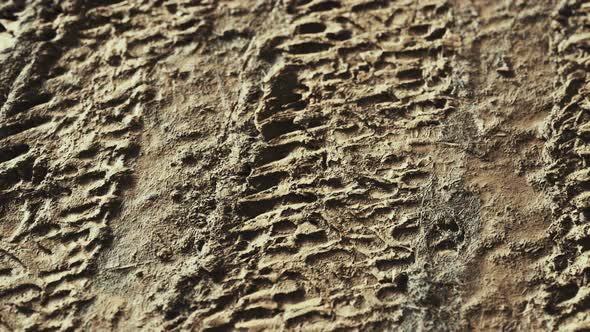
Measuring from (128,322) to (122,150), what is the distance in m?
0.37

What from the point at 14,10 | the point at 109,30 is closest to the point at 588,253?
the point at 109,30

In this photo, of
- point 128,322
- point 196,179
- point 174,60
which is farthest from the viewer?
point 174,60

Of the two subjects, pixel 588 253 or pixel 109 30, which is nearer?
pixel 588 253

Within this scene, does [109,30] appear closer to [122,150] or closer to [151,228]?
[122,150]

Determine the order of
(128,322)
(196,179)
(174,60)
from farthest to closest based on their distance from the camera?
(174,60), (196,179), (128,322)

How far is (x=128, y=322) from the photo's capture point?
132 cm

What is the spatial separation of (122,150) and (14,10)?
1.48ft

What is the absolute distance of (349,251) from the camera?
1.38 metres

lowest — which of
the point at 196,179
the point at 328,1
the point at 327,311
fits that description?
the point at 327,311

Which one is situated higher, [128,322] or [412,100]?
[412,100]

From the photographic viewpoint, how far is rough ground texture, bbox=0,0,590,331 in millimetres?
1344

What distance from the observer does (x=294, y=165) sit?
145cm

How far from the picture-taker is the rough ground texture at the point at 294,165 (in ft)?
4.41

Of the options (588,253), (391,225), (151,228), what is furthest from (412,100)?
(151,228)
